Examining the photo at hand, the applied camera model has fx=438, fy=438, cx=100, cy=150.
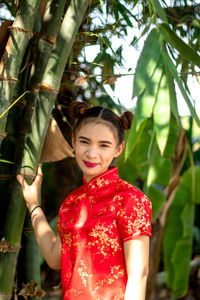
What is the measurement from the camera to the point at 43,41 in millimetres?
1335

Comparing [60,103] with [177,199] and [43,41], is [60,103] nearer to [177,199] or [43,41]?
[43,41]

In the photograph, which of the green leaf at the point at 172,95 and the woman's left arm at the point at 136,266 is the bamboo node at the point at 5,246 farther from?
the green leaf at the point at 172,95

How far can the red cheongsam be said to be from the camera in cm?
107

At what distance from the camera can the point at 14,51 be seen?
4.04 ft

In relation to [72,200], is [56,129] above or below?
above

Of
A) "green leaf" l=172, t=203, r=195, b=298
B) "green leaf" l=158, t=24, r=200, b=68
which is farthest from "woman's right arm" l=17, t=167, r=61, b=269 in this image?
"green leaf" l=172, t=203, r=195, b=298

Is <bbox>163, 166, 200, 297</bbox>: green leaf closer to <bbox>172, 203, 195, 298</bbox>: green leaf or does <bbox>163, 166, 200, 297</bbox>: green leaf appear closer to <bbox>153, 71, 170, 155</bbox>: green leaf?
<bbox>172, 203, 195, 298</bbox>: green leaf

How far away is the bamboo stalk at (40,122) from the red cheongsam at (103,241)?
230 millimetres

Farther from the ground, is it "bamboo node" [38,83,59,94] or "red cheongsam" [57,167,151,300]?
"bamboo node" [38,83,59,94]

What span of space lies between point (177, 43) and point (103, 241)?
0.54 metres

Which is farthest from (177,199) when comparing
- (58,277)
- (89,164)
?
(89,164)

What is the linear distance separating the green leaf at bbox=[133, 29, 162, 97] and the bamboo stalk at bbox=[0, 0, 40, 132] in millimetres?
370

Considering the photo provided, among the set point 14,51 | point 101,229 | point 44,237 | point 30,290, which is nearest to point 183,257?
point 30,290

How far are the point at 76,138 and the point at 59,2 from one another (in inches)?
18.2
